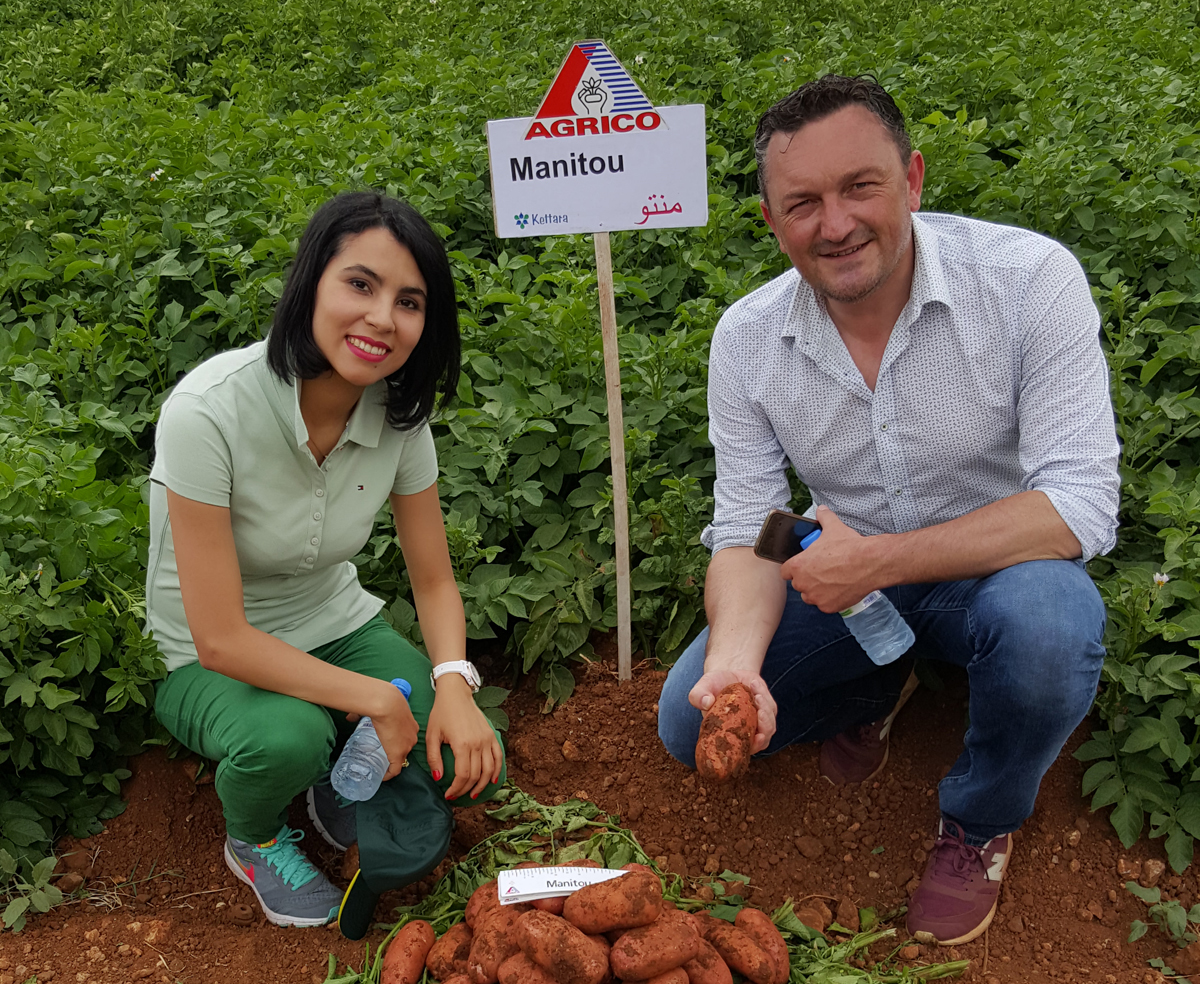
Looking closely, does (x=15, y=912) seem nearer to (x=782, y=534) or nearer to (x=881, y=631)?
(x=782, y=534)

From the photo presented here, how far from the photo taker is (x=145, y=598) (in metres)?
2.46

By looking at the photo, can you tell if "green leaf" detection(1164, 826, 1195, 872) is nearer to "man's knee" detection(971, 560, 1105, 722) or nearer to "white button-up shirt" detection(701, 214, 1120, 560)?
"man's knee" detection(971, 560, 1105, 722)

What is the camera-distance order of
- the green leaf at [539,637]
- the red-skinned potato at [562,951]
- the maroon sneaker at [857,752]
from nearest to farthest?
the red-skinned potato at [562,951] < the maroon sneaker at [857,752] < the green leaf at [539,637]

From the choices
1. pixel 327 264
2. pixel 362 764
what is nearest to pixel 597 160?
pixel 327 264

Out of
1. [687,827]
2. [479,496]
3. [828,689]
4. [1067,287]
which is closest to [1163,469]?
[1067,287]

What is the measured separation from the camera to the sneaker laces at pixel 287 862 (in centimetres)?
225

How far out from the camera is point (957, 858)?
7.23 ft

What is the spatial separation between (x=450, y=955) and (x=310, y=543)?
2.79 ft

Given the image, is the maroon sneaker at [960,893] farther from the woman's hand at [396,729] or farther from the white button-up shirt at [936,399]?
the woman's hand at [396,729]

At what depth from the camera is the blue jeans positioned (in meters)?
1.94

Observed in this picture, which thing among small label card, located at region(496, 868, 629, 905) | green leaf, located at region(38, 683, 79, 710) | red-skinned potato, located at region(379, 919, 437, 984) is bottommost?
red-skinned potato, located at region(379, 919, 437, 984)

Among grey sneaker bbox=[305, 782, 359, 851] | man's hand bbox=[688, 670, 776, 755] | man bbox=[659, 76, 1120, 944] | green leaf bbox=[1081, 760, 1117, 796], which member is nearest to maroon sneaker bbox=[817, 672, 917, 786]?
man bbox=[659, 76, 1120, 944]

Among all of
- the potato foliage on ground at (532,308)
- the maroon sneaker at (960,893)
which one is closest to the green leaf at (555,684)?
the potato foliage on ground at (532,308)

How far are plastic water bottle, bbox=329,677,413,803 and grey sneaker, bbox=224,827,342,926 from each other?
17cm
